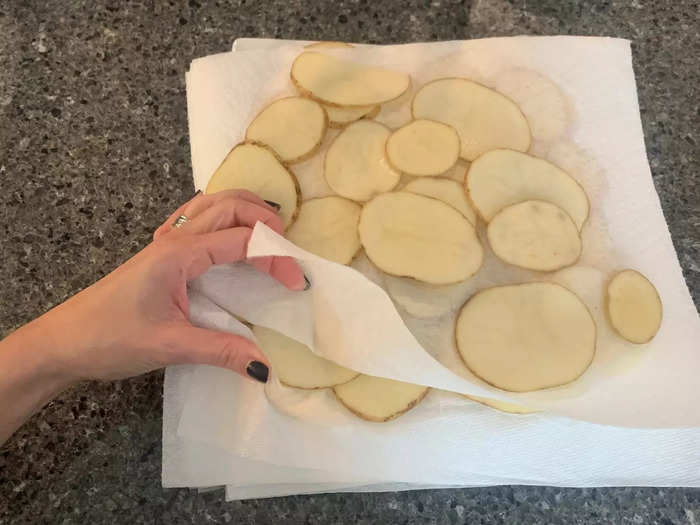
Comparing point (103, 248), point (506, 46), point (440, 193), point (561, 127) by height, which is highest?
point (506, 46)

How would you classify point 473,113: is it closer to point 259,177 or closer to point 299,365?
point 259,177

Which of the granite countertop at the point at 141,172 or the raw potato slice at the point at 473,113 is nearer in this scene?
the granite countertop at the point at 141,172

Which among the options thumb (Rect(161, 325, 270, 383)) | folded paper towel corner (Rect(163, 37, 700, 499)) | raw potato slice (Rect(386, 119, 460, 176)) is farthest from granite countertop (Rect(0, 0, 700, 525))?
raw potato slice (Rect(386, 119, 460, 176))

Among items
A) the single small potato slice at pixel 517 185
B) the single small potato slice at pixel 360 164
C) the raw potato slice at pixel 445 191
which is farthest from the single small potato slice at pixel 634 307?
the single small potato slice at pixel 360 164

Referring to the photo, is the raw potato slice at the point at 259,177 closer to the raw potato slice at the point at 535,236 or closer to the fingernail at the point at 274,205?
the fingernail at the point at 274,205

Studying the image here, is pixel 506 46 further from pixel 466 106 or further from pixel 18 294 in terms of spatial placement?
pixel 18 294

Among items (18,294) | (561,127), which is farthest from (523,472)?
(18,294)
